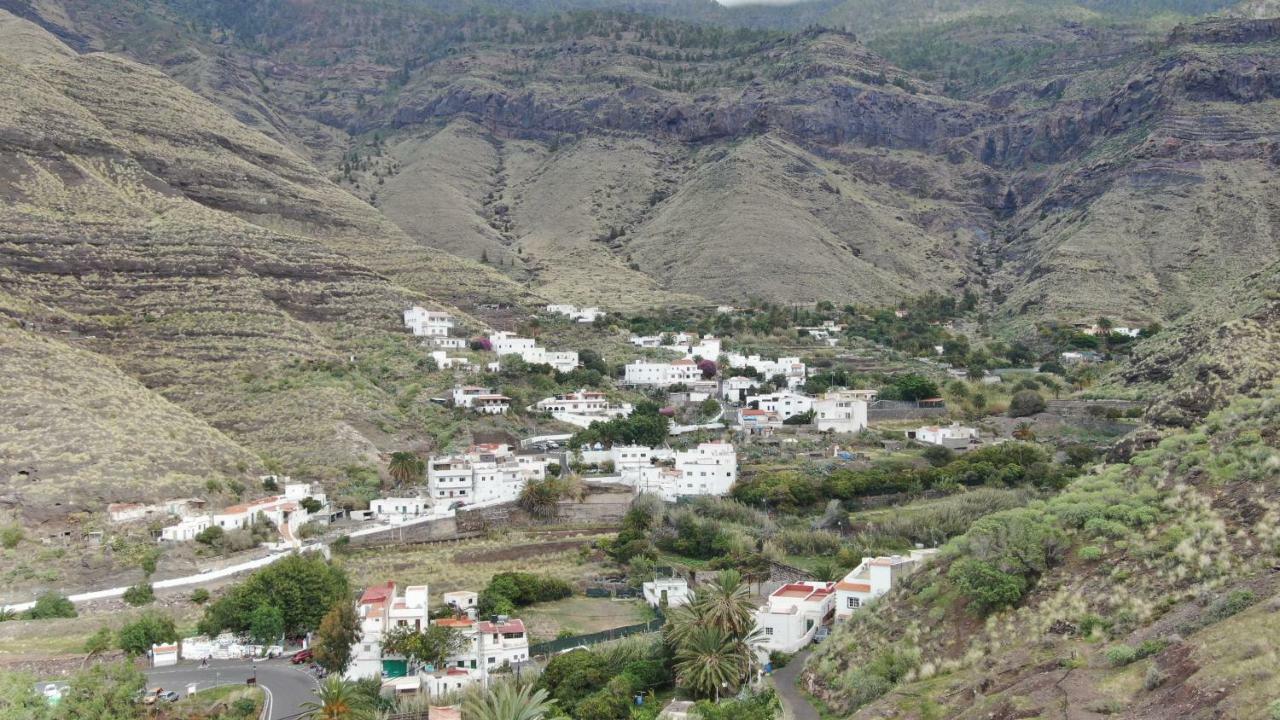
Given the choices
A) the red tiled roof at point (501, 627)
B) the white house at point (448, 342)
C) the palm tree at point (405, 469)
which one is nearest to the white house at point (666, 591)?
the red tiled roof at point (501, 627)

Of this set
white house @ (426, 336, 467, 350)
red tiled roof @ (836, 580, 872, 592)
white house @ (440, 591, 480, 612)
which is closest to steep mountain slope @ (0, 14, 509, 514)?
white house @ (426, 336, 467, 350)

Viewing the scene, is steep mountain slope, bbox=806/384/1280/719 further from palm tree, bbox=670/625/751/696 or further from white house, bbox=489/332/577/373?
white house, bbox=489/332/577/373

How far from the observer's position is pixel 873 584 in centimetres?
3178

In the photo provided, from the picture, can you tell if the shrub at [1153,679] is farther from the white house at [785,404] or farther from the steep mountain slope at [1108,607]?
the white house at [785,404]

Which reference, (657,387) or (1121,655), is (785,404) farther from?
(1121,655)

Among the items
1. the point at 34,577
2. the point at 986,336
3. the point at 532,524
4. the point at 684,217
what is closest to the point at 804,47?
the point at 684,217

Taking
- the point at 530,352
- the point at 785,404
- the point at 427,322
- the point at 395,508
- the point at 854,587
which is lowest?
the point at 854,587

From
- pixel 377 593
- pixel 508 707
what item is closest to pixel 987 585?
pixel 508 707

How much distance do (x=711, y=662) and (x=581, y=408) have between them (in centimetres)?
3715

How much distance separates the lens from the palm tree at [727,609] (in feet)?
96.5

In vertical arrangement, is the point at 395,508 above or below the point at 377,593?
above

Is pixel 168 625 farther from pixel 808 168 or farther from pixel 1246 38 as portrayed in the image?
pixel 1246 38

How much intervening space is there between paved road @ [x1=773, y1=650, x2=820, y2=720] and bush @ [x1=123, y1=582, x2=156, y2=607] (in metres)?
21.5

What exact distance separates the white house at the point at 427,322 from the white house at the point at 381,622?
4049cm
